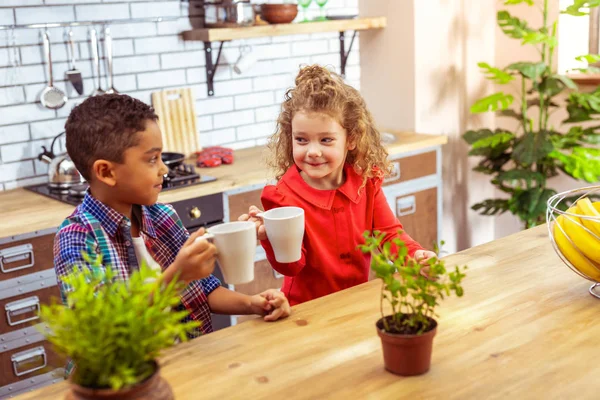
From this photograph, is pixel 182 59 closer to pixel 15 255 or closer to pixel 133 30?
pixel 133 30

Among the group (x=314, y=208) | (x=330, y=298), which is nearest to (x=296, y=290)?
(x=314, y=208)

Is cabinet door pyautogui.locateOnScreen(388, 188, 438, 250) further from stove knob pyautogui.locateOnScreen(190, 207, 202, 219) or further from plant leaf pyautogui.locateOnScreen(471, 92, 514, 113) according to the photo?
stove knob pyautogui.locateOnScreen(190, 207, 202, 219)

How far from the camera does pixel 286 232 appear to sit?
1.53m

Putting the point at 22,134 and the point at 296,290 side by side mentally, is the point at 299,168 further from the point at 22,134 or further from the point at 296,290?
the point at 22,134

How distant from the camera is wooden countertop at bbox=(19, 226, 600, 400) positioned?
1258 millimetres

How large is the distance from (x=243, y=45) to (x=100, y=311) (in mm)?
3076

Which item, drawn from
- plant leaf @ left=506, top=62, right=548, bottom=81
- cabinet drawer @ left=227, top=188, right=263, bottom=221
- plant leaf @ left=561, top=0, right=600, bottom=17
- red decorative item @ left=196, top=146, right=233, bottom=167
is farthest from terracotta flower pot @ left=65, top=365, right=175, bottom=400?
plant leaf @ left=561, top=0, right=600, bottom=17

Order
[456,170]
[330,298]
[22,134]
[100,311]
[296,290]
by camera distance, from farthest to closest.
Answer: [456,170] → [22,134] → [296,290] → [330,298] → [100,311]

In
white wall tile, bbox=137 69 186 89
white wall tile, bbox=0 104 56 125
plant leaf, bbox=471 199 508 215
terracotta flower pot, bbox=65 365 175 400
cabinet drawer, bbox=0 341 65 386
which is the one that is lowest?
cabinet drawer, bbox=0 341 65 386

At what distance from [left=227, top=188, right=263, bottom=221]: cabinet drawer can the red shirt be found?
3.32ft

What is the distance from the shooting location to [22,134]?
10.7ft

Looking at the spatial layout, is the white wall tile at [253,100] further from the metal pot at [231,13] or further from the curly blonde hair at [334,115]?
the curly blonde hair at [334,115]

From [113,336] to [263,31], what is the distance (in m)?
2.74

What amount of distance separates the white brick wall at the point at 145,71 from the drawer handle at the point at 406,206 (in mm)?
834
